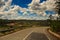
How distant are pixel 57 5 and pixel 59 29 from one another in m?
13.2

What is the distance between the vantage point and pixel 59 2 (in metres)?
57.2

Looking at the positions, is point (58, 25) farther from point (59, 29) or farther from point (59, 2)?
point (59, 2)

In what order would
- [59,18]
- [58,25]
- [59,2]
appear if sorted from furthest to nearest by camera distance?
[59,18]
[59,2]
[58,25]

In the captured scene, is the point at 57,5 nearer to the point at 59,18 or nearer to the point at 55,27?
the point at 59,18

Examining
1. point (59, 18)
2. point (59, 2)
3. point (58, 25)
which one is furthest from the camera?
point (59, 18)

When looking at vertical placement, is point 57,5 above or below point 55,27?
above

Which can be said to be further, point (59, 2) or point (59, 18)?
point (59, 18)

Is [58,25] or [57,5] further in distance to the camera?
[57,5]

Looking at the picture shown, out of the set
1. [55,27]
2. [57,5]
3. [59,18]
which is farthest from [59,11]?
[55,27]

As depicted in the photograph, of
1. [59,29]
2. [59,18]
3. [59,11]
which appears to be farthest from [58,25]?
[59,18]

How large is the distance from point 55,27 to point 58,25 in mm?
1103

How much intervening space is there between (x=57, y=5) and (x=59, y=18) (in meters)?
6.07

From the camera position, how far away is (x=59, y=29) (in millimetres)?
46688

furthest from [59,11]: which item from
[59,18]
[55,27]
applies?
[55,27]
